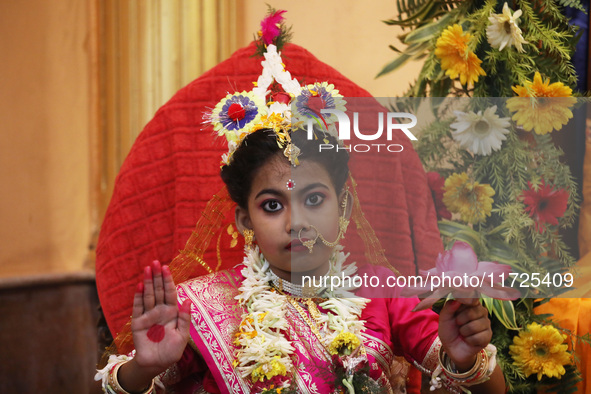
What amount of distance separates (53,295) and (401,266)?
73.7 inches

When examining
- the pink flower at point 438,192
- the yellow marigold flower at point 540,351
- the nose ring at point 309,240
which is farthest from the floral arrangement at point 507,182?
the yellow marigold flower at point 540,351

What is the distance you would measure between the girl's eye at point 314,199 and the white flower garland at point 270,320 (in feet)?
0.32

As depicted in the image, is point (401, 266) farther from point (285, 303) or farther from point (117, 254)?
point (117, 254)

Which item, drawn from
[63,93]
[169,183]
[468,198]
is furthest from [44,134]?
[468,198]

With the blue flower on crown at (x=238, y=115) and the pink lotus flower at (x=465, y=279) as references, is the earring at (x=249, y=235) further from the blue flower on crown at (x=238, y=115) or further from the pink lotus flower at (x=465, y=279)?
the pink lotus flower at (x=465, y=279)

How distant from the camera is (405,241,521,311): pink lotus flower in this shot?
1.11 meters

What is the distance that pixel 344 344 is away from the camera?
133 cm

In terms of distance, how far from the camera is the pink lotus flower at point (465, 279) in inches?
Answer: 43.9

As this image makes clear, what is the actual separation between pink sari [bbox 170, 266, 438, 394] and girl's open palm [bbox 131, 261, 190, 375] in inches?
6.0

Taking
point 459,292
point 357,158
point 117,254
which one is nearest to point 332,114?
point 357,158

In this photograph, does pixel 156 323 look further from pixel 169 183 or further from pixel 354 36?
pixel 354 36

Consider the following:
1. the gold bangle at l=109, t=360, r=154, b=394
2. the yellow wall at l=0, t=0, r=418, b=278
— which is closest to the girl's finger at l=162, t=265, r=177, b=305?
Answer: the gold bangle at l=109, t=360, r=154, b=394

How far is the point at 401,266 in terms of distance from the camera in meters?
1.24

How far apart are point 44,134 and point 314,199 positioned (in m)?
1.79
